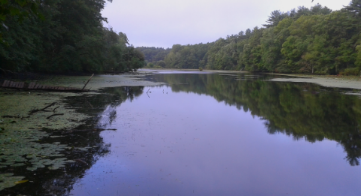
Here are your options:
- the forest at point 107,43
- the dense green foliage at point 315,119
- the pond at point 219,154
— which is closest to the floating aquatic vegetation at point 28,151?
the pond at point 219,154

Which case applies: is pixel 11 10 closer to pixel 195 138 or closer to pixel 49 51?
pixel 195 138

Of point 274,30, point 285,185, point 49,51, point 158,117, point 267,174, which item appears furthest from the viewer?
point 274,30

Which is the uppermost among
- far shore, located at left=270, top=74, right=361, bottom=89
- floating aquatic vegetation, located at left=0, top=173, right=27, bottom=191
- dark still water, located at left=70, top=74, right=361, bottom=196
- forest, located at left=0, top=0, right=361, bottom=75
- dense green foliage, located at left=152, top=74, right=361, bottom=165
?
forest, located at left=0, top=0, right=361, bottom=75

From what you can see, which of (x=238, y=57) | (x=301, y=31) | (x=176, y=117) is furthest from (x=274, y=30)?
(x=176, y=117)

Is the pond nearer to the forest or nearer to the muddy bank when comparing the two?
the muddy bank

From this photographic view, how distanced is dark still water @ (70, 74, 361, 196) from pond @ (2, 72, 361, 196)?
1cm

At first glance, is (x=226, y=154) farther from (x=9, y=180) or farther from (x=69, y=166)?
(x=9, y=180)

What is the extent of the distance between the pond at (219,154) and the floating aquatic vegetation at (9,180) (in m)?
0.35

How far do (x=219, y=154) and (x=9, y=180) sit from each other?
3378mm

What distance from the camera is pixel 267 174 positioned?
14.8 ft

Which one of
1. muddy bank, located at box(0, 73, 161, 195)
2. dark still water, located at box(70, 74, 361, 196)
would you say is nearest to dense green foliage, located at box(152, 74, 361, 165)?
dark still water, located at box(70, 74, 361, 196)

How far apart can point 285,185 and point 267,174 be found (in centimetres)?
40

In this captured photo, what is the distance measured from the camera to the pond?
4.02 meters

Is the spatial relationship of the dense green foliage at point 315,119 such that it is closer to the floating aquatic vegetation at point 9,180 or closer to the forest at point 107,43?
the floating aquatic vegetation at point 9,180
